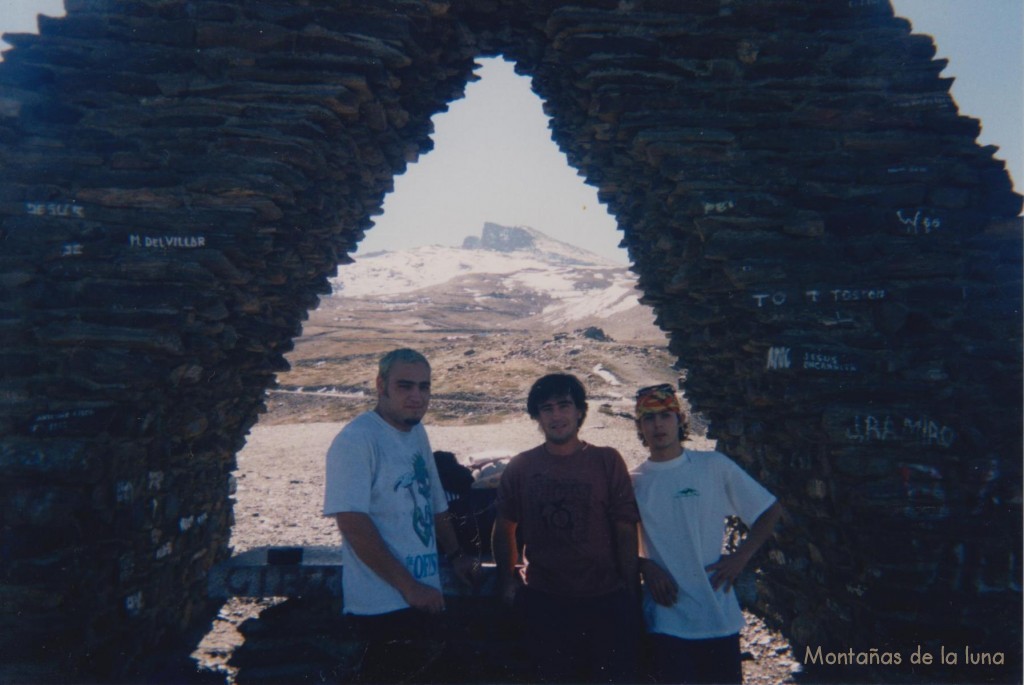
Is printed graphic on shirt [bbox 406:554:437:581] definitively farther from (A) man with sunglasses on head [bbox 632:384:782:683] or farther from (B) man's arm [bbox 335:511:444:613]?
(A) man with sunglasses on head [bbox 632:384:782:683]

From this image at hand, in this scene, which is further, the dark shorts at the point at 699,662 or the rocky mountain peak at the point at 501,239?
the rocky mountain peak at the point at 501,239

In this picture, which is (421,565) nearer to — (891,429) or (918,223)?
(891,429)

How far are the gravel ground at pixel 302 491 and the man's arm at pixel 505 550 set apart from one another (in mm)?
2969

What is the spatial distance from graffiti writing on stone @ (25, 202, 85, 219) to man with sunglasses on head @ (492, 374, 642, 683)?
→ 3876 millimetres

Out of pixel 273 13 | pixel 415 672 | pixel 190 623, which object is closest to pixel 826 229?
pixel 415 672

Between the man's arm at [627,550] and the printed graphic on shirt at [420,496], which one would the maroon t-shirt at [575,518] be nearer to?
the man's arm at [627,550]

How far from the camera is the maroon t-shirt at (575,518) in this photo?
339 centimetres

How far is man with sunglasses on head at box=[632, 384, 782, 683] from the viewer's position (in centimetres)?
332

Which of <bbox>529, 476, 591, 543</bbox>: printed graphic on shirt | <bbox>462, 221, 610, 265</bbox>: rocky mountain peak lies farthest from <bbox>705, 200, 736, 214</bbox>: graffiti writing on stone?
<bbox>462, 221, 610, 265</bbox>: rocky mountain peak

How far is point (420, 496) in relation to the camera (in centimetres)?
353

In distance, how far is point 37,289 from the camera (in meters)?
4.78

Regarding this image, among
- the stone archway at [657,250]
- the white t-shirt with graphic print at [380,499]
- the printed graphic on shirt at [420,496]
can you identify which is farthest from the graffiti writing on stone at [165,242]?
the printed graphic on shirt at [420,496]

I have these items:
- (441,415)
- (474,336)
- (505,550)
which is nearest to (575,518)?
(505,550)

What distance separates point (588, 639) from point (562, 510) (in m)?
0.66
